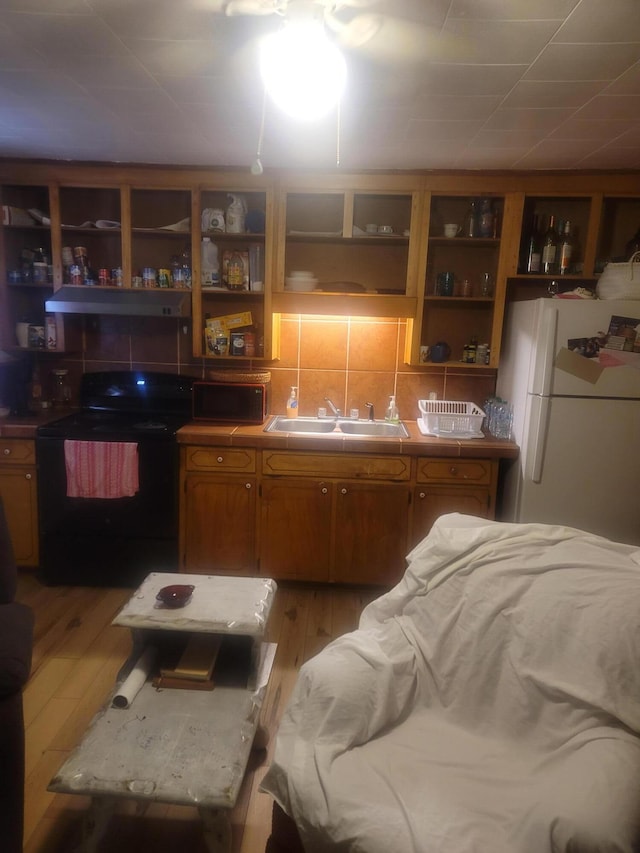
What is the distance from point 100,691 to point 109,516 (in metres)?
Answer: 0.95

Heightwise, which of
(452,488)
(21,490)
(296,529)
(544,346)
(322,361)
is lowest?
(296,529)

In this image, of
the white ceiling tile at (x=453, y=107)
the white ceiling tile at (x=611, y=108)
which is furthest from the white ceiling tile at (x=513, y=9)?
the white ceiling tile at (x=611, y=108)

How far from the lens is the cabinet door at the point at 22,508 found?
2.82 m

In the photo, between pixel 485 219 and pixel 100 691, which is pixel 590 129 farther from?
pixel 100 691

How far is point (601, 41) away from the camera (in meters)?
1.48

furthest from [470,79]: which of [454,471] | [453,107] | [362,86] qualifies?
[454,471]

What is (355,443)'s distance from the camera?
107 inches

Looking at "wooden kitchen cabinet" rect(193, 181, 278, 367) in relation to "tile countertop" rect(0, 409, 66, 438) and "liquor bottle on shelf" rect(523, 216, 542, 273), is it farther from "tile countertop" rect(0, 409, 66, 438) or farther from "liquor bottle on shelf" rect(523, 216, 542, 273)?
"liquor bottle on shelf" rect(523, 216, 542, 273)

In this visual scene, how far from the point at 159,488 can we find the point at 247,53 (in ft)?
6.52

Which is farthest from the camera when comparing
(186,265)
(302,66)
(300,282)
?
(186,265)

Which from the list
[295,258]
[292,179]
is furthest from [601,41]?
[295,258]

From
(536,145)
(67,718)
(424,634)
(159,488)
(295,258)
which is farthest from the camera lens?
(295,258)

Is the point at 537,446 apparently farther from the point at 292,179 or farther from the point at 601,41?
the point at 292,179

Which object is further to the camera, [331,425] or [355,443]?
[331,425]
